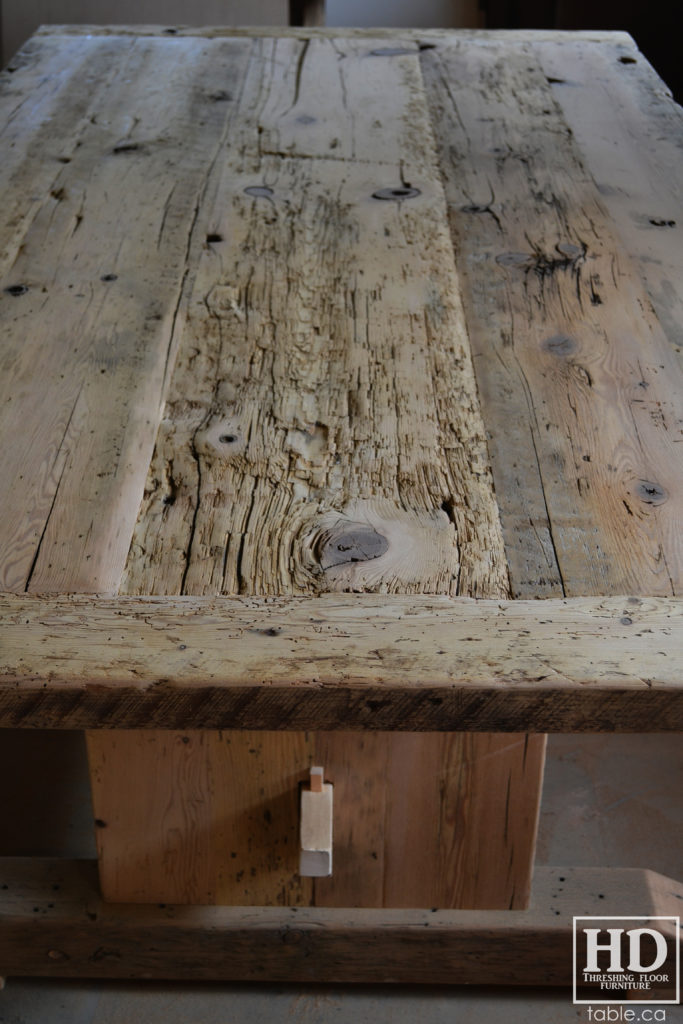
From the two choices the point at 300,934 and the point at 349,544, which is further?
the point at 300,934

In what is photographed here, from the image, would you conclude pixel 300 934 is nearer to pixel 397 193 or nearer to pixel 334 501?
pixel 334 501

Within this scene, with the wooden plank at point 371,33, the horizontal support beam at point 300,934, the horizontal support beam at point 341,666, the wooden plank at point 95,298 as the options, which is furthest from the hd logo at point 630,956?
the wooden plank at point 371,33

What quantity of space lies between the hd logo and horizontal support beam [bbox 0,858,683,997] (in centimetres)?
1

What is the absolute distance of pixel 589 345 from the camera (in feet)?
3.80

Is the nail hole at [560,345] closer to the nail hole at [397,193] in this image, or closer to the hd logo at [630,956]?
the nail hole at [397,193]

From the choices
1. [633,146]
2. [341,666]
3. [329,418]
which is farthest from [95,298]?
[633,146]

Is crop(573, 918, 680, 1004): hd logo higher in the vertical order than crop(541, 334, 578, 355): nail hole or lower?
lower

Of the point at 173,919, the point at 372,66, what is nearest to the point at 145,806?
the point at 173,919

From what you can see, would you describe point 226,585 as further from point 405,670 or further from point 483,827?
point 483,827

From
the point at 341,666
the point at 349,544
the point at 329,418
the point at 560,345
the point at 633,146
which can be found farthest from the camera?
the point at 633,146

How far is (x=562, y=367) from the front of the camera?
112 centimetres

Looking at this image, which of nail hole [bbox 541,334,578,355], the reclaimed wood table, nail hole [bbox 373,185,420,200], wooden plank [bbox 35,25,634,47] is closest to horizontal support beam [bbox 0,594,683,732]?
the reclaimed wood table

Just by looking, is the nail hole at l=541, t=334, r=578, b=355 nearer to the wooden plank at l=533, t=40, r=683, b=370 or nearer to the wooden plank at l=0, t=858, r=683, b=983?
the wooden plank at l=533, t=40, r=683, b=370

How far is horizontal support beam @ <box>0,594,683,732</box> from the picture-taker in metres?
0.76
